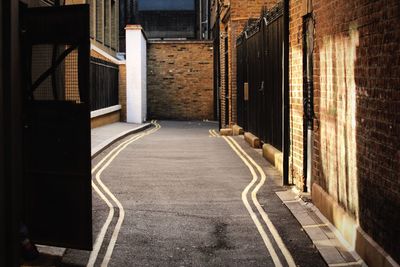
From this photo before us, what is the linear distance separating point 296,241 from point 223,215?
166 cm

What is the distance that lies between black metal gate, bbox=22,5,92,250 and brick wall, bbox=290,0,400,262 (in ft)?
8.51

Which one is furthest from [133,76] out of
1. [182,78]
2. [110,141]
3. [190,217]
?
[190,217]

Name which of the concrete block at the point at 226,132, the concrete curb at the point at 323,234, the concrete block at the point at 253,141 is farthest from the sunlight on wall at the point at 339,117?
the concrete block at the point at 226,132

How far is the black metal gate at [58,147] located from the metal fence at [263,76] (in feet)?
20.9

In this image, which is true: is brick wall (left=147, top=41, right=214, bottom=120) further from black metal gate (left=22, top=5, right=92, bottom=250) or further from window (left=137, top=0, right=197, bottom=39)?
black metal gate (left=22, top=5, right=92, bottom=250)

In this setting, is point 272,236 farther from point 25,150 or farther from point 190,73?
point 190,73

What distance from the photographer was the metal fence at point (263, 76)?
13234 mm

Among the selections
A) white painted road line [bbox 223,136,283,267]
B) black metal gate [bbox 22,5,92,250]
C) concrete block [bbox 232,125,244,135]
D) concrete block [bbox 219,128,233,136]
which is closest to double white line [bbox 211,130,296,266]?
white painted road line [bbox 223,136,283,267]

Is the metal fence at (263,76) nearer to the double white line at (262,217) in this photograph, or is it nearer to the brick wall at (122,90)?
the double white line at (262,217)

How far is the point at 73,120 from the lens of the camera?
6.74m

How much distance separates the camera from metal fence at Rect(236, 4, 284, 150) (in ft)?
43.4

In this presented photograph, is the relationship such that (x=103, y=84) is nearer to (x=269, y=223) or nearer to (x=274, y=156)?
(x=274, y=156)

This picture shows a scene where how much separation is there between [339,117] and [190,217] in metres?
2.36

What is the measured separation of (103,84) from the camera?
1006 inches
